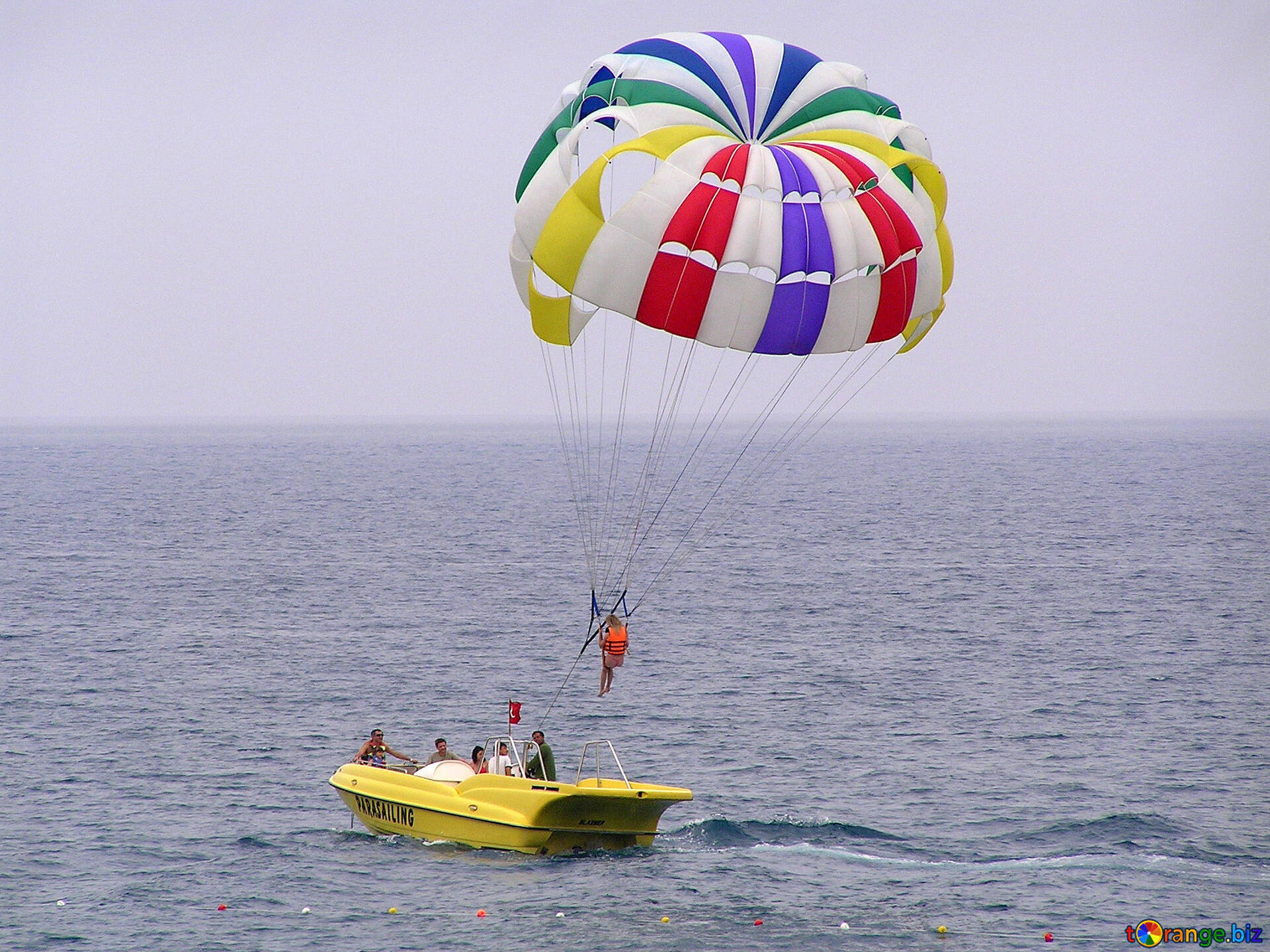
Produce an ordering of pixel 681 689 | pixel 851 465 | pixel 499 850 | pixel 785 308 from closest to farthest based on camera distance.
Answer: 1. pixel 785 308
2. pixel 499 850
3. pixel 681 689
4. pixel 851 465

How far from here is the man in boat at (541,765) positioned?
24156 millimetres

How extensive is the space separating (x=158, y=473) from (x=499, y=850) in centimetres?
13381

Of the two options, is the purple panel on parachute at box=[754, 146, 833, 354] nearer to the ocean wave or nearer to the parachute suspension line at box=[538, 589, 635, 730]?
the parachute suspension line at box=[538, 589, 635, 730]

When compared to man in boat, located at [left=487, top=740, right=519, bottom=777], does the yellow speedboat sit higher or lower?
lower

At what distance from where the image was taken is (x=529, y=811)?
23234mm

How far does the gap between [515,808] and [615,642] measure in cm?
395

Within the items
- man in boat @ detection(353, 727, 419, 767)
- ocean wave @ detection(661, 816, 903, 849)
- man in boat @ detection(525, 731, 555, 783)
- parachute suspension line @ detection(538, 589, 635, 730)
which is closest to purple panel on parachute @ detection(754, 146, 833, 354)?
parachute suspension line @ detection(538, 589, 635, 730)

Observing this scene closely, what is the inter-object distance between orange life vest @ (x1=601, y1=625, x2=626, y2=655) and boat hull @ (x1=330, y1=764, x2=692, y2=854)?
2.70 meters

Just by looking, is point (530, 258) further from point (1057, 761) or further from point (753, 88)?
point (1057, 761)

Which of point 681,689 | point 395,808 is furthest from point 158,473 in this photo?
point 395,808

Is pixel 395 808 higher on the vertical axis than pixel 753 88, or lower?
lower

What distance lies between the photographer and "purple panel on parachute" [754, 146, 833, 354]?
2088 cm

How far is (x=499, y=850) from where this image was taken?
78.0ft

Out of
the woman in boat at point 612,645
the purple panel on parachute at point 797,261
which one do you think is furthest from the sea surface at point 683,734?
the purple panel on parachute at point 797,261
